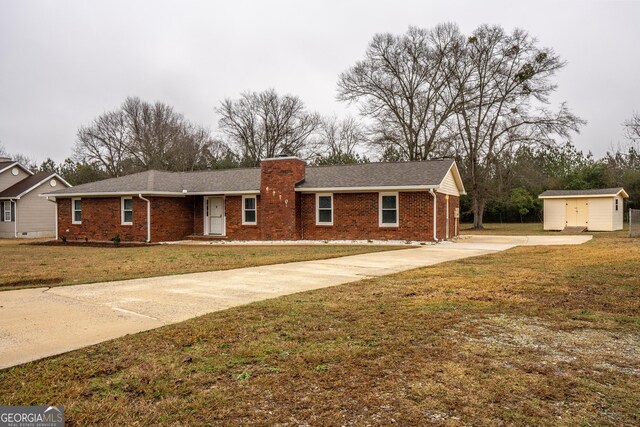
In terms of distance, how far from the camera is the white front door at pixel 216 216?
23.4 m

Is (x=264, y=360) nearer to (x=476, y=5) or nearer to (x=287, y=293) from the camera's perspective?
(x=287, y=293)

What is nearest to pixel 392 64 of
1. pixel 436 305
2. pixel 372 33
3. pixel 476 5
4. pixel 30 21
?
pixel 372 33

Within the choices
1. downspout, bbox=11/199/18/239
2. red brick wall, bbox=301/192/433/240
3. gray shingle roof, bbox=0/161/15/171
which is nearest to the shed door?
red brick wall, bbox=301/192/433/240

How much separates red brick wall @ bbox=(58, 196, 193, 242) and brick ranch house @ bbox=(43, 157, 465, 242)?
0.16 feet

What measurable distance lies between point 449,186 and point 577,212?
14.3m

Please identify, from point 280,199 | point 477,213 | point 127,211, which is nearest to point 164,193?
point 127,211

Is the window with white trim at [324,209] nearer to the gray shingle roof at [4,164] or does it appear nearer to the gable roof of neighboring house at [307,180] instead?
the gable roof of neighboring house at [307,180]

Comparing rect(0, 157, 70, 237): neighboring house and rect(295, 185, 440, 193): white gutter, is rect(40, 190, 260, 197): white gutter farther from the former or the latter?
rect(0, 157, 70, 237): neighboring house

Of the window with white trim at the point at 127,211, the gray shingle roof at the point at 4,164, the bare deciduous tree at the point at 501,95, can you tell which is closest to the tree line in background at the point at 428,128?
the bare deciduous tree at the point at 501,95

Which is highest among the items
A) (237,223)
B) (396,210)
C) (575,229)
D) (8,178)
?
(8,178)

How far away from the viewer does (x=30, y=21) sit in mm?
15883

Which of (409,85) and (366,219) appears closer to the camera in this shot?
(366,219)

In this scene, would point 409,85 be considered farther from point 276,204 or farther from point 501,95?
point 276,204

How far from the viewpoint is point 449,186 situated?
21.4 metres
